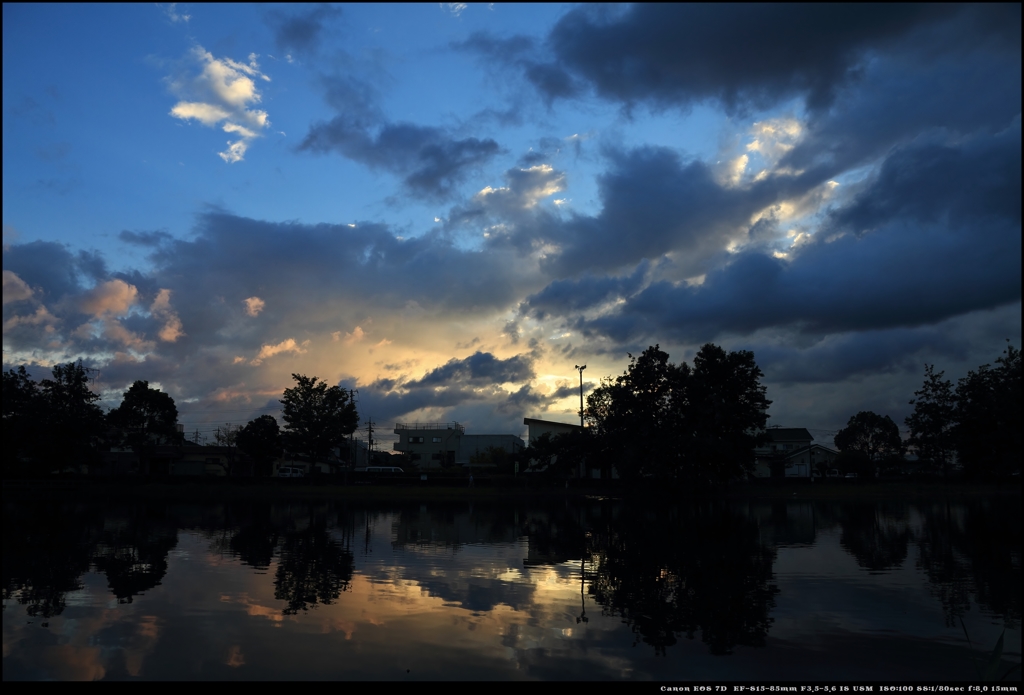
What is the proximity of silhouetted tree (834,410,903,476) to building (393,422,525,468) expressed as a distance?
64454mm

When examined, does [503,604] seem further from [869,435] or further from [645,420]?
[869,435]

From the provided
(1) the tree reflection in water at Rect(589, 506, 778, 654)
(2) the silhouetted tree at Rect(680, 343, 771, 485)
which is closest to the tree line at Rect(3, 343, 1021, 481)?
(2) the silhouetted tree at Rect(680, 343, 771, 485)

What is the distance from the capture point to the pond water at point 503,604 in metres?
10.4

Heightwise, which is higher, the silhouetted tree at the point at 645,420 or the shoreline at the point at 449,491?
the silhouetted tree at the point at 645,420

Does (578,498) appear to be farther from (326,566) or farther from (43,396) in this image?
(43,396)

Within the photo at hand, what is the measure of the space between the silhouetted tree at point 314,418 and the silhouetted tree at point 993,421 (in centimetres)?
5821

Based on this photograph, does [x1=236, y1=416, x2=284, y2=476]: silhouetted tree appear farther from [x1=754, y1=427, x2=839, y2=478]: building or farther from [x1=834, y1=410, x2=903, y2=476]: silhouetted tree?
Result: [x1=834, y1=410, x2=903, y2=476]: silhouetted tree

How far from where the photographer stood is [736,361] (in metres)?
62.9

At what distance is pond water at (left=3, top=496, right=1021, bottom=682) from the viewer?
10367mm

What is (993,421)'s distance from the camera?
3294cm

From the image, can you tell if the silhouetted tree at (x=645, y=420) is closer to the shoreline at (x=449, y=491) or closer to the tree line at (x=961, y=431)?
the shoreline at (x=449, y=491)

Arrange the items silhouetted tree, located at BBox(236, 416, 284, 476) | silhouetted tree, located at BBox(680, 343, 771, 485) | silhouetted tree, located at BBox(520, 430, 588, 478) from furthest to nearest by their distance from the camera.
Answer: silhouetted tree, located at BBox(236, 416, 284, 476)
silhouetted tree, located at BBox(520, 430, 588, 478)
silhouetted tree, located at BBox(680, 343, 771, 485)

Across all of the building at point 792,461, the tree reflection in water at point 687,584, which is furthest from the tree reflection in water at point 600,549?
the building at point 792,461

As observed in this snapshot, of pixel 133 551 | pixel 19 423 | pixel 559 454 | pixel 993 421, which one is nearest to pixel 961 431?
pixel 993 421
